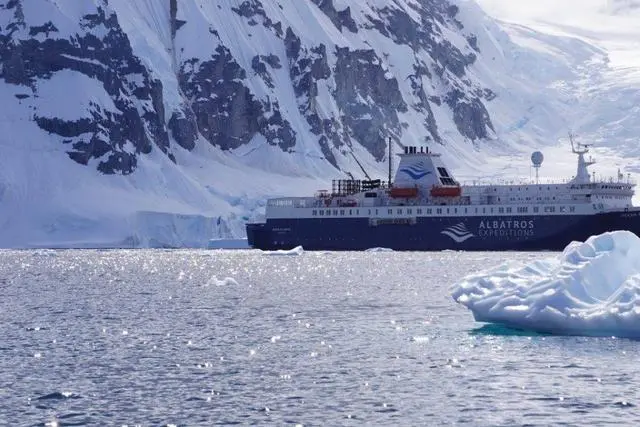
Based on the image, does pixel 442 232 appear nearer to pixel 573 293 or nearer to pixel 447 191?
pixel 447 191

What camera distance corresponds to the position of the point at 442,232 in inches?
5428

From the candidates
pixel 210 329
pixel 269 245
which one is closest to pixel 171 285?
pixel 210 329

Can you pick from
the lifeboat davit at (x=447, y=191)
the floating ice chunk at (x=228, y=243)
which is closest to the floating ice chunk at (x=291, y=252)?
the lifeboat davit at (x=447, y=191)

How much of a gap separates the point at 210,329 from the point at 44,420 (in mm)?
18424

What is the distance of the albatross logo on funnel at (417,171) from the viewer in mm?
143375

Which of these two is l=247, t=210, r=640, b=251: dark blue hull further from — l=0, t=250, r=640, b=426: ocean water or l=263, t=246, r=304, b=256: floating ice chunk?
l=0, t=250, r=640, b=426: ocean water

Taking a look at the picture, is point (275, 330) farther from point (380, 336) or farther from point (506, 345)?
point (506, 345)

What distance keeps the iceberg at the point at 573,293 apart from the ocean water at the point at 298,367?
0.76 m

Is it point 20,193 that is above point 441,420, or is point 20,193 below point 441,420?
above

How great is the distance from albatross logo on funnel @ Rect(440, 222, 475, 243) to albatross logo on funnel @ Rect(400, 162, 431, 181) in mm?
8601

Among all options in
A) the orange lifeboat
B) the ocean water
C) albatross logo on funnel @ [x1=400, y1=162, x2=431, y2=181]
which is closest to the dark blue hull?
the orange lifeboat

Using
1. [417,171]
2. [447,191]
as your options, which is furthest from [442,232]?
[417,171]

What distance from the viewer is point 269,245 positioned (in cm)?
15050

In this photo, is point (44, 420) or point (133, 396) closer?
point (44, 420)
